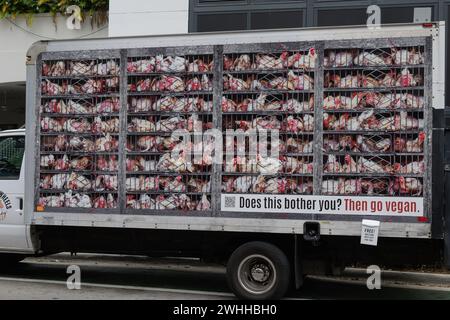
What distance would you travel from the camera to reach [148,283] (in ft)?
32.6

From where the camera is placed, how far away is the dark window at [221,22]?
12766 mm

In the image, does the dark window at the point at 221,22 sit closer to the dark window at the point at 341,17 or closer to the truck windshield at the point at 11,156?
the dark window at the point at 341,17

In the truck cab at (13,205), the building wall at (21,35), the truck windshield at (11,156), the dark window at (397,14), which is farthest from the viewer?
the building wall at (21,35)

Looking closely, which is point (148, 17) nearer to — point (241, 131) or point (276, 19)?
point (276, 19)

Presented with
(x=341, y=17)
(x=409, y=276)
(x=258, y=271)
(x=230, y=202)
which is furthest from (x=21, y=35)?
(x=409, y=276)

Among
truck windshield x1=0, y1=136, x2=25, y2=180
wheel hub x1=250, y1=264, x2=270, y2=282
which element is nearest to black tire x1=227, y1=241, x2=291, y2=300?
wheel hub x1=250, y1=264, x2=270, y2=282

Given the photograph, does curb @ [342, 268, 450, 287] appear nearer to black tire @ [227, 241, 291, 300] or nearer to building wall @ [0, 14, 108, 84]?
black tire @ [227, 241, 291, 300]

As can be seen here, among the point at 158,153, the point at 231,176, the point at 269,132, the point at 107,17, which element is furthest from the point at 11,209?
the point at 107,17

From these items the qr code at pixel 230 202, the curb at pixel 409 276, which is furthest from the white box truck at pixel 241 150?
the curb at pixel 409 276

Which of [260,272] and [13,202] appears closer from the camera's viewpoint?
[260,272]

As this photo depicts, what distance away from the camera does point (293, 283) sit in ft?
28.8

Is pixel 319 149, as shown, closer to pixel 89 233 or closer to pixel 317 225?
pixel 317 225

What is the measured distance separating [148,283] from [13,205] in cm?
224

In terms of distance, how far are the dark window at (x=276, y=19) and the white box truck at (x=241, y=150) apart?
14.1ft
